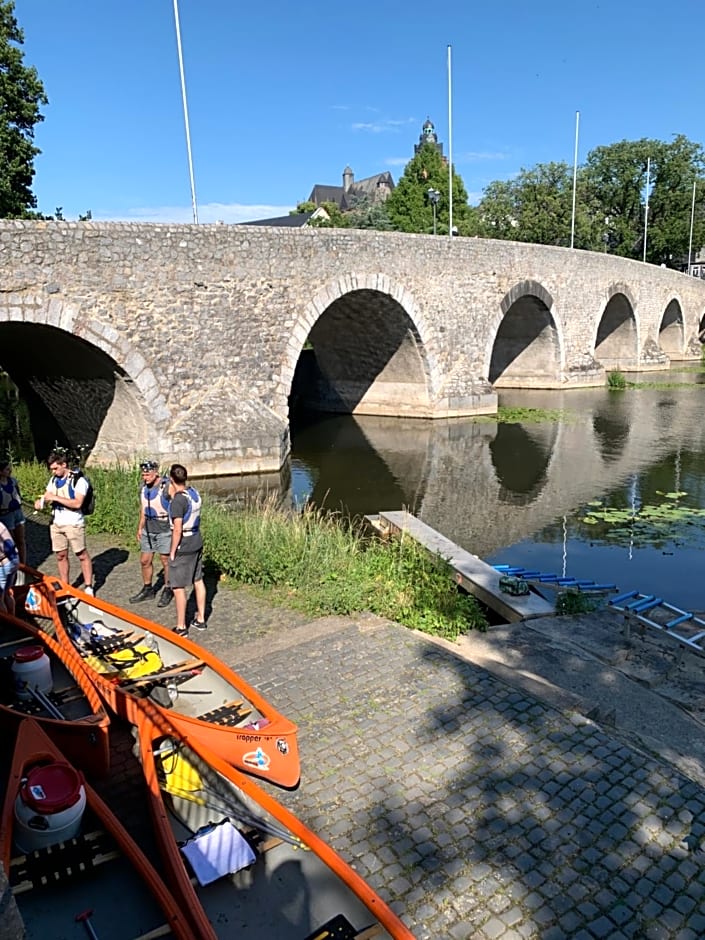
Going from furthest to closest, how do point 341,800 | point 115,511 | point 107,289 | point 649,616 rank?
1. point 107,289
2. point 115,511
3. point 649,616
4. point 341,800

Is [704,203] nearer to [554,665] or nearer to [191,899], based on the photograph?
[554,665]

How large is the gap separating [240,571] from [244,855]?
145 inches

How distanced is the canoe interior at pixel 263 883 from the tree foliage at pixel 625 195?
4784cm

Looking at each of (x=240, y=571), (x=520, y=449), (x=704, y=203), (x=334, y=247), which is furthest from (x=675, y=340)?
(x=240, y=571)

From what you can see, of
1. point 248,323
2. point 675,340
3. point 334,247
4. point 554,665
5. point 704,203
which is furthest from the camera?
point 704,203

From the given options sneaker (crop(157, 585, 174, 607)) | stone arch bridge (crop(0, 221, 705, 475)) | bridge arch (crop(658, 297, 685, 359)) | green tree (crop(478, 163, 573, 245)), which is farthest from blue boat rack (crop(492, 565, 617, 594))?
green tree (crop(478, 163, 573, 245))

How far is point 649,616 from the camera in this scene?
6.15 m

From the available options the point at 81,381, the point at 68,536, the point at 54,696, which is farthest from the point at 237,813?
the point at 81,381

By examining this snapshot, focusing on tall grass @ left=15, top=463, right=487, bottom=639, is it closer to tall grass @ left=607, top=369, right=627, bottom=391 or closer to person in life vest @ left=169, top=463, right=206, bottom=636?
person in life vest @ left=169, top=463, right=206, bottom=636

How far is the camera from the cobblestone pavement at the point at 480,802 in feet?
9.03

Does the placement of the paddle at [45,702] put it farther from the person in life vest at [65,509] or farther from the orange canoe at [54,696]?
the person in life vest at [65,509]

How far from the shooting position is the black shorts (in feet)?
16.8

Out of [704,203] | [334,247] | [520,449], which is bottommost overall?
[520,449]

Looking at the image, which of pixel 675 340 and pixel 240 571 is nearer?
pixel 240 571
